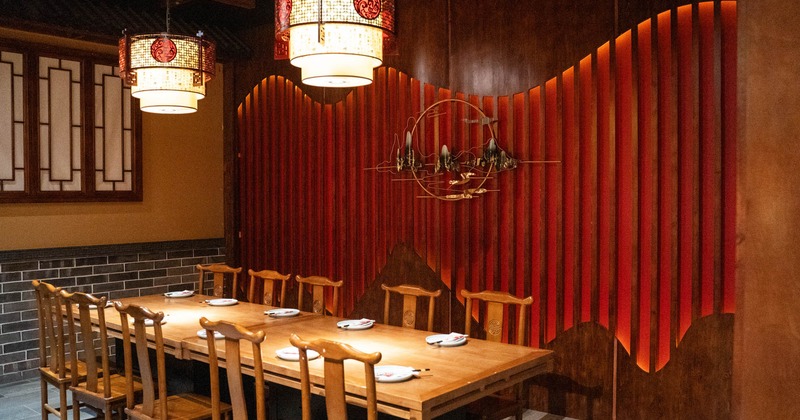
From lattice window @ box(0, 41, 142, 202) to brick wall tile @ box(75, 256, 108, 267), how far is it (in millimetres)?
520

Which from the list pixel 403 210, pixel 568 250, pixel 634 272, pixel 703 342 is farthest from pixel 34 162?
pixel 703 342

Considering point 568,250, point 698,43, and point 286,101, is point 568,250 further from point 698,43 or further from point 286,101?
point 286,101

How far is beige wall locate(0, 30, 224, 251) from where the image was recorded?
554 centimetres

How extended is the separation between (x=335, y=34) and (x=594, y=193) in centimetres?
221

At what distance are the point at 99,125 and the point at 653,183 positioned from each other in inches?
182

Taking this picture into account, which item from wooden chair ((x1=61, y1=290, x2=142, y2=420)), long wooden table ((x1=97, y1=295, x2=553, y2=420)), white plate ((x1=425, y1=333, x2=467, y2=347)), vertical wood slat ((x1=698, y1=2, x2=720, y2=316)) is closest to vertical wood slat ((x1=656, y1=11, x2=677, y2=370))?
vertical wood slat ((x1=698, y1=2, x2=720, y2=316))

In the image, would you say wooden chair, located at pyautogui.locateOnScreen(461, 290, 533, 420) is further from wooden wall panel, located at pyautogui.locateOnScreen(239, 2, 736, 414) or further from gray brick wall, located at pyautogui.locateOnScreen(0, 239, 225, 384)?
gray brick wall, located at pyautogui.locateOnScreen(0, 239, 225, 384)

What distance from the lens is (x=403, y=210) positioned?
5227 millimetres

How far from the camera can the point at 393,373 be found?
101 inches

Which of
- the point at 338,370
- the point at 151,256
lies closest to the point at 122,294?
the point at 151,256

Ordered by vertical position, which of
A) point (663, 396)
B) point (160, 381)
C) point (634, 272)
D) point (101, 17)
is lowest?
point (663, 396)

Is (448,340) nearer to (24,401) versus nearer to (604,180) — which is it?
(604,180)

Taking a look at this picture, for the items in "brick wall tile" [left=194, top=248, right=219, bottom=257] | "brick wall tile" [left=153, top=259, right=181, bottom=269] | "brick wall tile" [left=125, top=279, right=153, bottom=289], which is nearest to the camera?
"brick wall tile" [left=125, top=279, right=153, bottom=289]

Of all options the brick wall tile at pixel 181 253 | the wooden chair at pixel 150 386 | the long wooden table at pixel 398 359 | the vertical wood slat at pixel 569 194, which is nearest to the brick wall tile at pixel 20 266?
the brick wall tile at pixel 181 253
